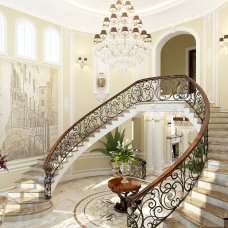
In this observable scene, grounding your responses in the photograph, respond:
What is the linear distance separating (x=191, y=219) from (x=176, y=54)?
10.6 metres

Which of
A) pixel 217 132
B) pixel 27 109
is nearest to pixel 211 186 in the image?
pixel 217 132

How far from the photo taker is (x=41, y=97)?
31.3 feet

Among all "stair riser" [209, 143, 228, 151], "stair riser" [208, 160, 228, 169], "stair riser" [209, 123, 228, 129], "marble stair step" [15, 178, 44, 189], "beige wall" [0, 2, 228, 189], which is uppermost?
"beige wall" [0, 2, 228, 189]

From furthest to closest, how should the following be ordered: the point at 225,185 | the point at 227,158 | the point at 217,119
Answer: the point at 217,119 < the point at 227,158 < the point at 225,185

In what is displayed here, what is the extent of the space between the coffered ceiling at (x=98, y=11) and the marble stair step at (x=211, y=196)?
667cm

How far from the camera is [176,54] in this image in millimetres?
13617

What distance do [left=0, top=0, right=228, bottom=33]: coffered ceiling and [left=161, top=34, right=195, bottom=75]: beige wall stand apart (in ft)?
9.53

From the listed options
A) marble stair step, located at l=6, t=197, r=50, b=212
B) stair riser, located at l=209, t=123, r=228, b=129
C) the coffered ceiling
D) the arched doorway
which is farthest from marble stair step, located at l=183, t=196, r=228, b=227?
the arched doorway

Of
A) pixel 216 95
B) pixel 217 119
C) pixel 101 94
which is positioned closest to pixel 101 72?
pixel 101 94

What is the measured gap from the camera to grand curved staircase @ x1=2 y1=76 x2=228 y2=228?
4.51 m

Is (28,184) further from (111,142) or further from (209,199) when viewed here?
(209,199)

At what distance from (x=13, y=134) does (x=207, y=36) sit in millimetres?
7653

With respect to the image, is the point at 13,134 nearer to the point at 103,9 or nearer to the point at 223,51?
the point at 103,9

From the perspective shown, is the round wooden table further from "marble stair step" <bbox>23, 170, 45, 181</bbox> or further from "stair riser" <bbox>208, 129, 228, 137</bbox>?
"stair riser" <bbox>208, 129, 228, 137</bbox>
